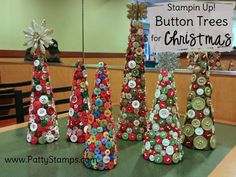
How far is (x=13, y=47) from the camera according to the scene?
10.7 feet

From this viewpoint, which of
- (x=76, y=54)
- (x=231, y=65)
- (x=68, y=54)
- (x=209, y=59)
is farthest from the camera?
(x=76, y=54)

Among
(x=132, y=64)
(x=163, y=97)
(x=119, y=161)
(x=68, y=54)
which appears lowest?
(x=119, y=161)

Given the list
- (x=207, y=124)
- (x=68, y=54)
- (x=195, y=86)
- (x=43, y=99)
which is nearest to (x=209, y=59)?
(x=195, y=86)

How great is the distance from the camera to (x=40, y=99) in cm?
107

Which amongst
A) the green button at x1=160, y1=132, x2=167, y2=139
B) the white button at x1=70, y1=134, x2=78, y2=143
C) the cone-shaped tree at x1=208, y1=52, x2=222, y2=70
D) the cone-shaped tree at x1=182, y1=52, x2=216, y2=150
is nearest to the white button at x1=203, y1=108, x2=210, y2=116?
the cone-shaped tree at x1=182, y1=52, x2=216, y2=150

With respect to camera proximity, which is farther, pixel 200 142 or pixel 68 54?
pixel 68 54

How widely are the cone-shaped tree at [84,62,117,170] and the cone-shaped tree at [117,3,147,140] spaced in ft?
0.73

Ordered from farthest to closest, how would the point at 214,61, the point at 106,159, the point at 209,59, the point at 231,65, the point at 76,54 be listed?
the point at 76,54
the point at 231,65
the point at 214,61
the point at 209,59
the point at 106,159

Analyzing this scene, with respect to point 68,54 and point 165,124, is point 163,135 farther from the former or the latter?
point 68,54

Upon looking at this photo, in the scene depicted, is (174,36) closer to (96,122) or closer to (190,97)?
(190,97)

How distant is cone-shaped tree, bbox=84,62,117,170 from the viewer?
83cm

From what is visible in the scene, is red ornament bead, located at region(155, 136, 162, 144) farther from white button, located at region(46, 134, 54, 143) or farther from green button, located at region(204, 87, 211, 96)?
white button, located at region(46, 134, 54, 143)

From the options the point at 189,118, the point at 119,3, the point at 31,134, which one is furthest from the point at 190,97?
the point at 119,3

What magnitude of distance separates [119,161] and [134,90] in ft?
0.99
